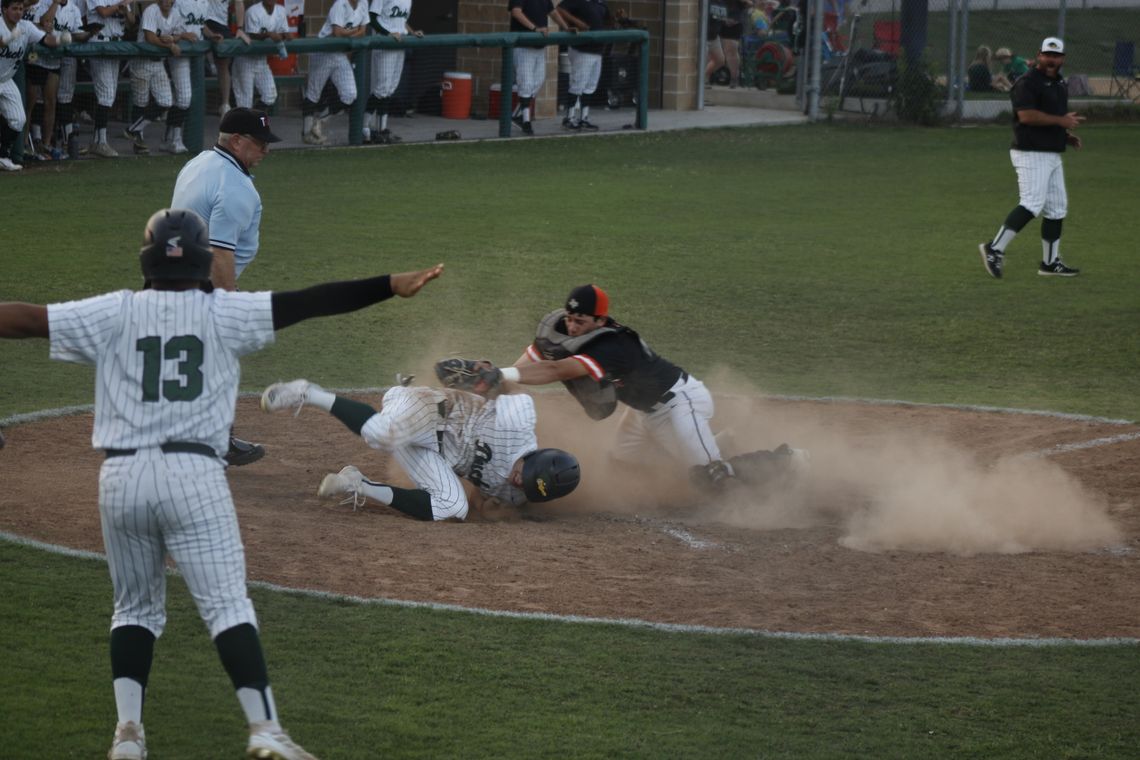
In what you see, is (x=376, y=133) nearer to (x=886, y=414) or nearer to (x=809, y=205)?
(x=809, y=205)

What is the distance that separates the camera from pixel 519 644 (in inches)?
236

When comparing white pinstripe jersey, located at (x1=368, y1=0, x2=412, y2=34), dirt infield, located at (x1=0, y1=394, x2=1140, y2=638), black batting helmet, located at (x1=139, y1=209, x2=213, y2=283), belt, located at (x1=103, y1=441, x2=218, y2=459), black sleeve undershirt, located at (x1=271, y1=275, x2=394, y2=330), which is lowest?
dirt infield, located at (x1=0, y1=394, x2=1140, y2=638)

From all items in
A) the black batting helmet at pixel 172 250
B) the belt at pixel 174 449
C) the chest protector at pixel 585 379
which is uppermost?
the black batting helmet at pixel 172 250

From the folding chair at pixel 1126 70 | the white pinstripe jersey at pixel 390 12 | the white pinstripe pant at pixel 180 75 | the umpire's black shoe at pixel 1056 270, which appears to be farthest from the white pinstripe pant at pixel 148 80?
the folding chair at pixel 1126 70

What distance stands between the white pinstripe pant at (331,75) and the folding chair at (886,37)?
34.6 feet

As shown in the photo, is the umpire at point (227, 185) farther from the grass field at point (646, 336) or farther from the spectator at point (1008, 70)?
the spectator at point (1008, 70)

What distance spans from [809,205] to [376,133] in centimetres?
646

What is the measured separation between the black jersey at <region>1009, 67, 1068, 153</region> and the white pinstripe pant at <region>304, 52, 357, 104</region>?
9.51 metres

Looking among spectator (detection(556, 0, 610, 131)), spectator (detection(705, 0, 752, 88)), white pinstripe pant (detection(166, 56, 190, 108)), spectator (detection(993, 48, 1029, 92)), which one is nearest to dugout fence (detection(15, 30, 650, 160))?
white pinstripe pant (detection(166, 56, 190, 108))

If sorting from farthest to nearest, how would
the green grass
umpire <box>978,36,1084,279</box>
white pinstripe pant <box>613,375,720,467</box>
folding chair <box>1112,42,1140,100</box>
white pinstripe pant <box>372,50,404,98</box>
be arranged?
folding chair <box>1112,42,1140,100</box>
white pinstripe pant <box>372,50,404,98</box>
umpire <box>978,36,1084,279</box>
white pinstripe pant <box>613,375,720,467</box>
the green grass

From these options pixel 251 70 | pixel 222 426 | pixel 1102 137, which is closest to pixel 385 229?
pixel 251 70

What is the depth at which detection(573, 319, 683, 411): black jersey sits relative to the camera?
26.9 feet

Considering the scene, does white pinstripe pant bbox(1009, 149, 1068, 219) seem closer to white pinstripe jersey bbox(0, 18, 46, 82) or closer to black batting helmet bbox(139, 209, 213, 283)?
white pinstripe jersey bbox(0, 18, 46, 82)

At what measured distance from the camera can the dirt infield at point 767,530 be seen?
6664mm
